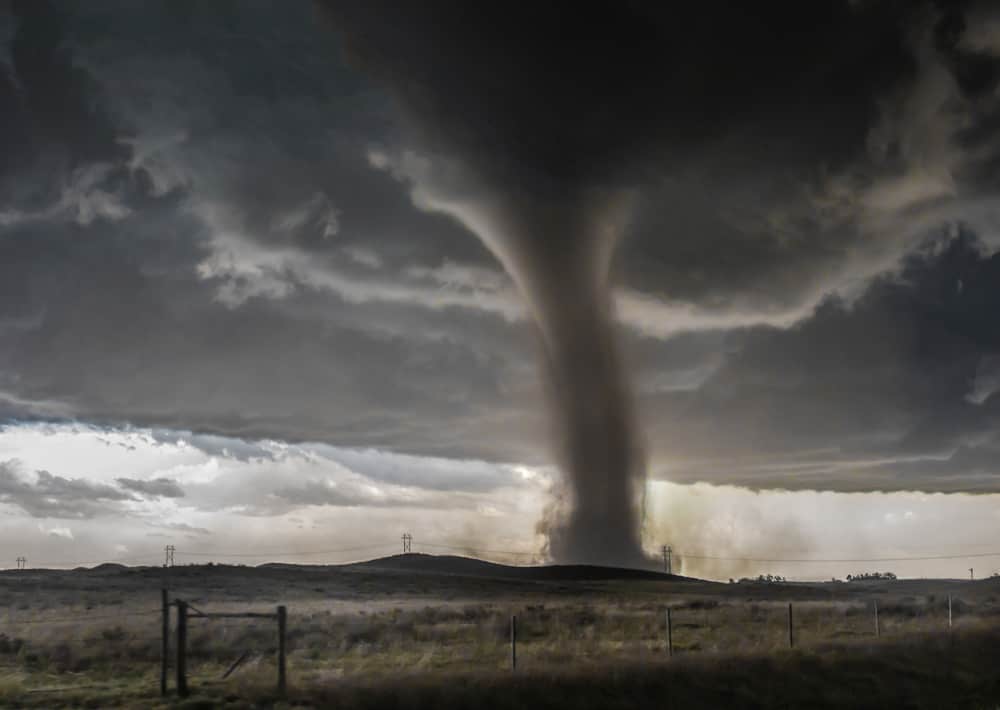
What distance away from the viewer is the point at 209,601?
233ft

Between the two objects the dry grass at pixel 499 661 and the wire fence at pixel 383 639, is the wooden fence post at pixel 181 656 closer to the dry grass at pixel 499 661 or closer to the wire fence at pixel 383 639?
the wire fence at pixel 383 639

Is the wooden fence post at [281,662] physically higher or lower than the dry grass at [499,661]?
higher

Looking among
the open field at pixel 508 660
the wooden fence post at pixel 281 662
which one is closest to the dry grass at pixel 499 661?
the open field at pixel 508 660

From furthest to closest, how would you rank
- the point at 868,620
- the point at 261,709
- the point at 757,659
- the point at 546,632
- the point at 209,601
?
the point at 209,601 < the point at 868,620 < the point at 546,632 < the point at 757,659 < the point at 261,709

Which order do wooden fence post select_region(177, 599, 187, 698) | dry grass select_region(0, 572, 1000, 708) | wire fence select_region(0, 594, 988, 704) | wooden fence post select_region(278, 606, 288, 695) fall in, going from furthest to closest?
wire fence select_region(0, 594, 988, 704) → dry grass select_region(0, 572, 1000, 708) → wooden fence post select_region(278, 606, 288, 695) → wooden fence post select_region(177, 599, 187, 698)

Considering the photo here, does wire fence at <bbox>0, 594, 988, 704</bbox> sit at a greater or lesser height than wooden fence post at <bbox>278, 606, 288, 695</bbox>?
lesser

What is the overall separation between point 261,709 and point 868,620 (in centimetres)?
4263

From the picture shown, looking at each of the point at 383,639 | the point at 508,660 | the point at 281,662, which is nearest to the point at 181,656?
the point at 281,662

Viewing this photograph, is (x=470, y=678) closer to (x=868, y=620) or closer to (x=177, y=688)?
(x=177, y=688)

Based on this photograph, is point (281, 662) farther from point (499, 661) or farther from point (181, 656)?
point (499, 661)

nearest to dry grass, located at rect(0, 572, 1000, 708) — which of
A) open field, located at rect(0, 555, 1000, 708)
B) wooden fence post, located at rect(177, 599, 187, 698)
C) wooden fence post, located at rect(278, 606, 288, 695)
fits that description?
open field, located at rect(0, 555, 1000, 708)

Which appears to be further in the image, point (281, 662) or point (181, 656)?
point (281, 662)

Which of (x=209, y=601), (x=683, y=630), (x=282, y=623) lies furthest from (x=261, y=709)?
(x=209, y=601)

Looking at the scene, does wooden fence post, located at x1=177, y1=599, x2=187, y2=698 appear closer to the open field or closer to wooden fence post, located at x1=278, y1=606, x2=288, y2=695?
the open field
